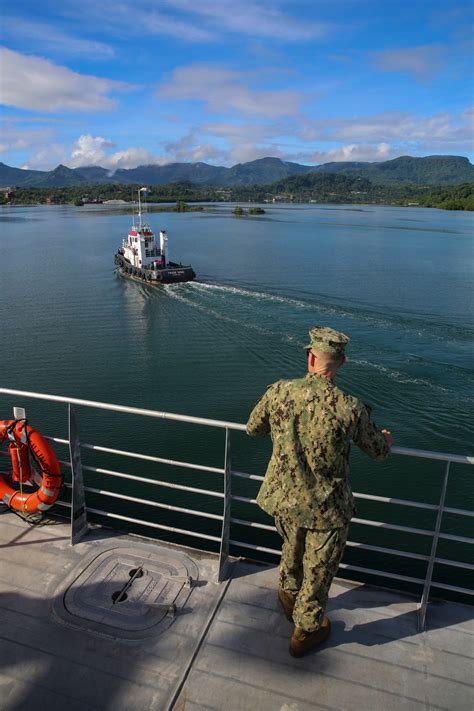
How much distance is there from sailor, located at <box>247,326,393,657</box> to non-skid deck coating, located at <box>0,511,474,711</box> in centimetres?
22

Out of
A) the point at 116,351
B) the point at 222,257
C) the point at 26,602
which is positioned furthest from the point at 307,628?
the point at 222,257

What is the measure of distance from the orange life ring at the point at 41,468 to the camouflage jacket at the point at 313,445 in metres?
1.93

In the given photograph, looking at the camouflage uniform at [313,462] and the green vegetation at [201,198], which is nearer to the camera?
the camouflage uniform at [313,462]


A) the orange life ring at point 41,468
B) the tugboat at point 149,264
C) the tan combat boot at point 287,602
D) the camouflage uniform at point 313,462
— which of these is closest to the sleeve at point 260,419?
the camouflage uniform at point 313,462

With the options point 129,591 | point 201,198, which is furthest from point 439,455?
point 201,198

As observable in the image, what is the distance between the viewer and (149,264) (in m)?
29.7

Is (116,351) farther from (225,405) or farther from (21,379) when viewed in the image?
(225,405)

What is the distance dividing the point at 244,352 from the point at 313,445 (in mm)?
13636

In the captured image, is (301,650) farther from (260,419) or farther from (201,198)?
(201,198)

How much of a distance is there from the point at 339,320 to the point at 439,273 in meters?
12.3

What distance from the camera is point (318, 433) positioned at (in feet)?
6.88

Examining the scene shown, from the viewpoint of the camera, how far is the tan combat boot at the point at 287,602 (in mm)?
2578

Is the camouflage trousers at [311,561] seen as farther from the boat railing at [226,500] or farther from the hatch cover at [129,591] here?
the hatch cover at [129,591]

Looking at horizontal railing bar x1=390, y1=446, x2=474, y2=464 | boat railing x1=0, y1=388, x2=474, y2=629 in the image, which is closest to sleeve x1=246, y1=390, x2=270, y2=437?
boat railing x1=0, y1=388, x2=474, y2=629
